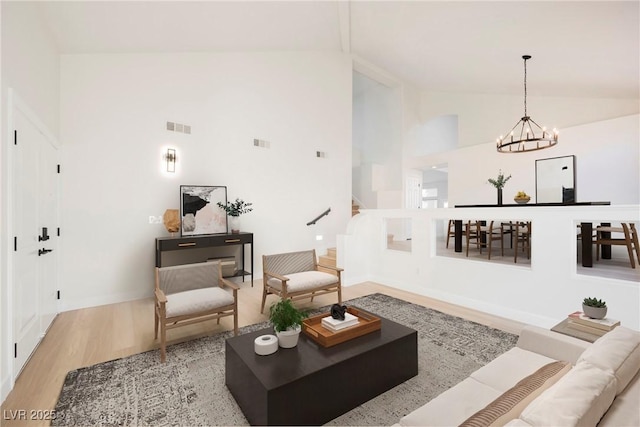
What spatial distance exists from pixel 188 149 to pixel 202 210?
1.04 metres

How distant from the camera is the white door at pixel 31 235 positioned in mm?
2496

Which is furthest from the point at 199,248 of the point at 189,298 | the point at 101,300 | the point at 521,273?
the point at 521,273

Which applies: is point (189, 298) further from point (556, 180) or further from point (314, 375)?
point (556, 180)

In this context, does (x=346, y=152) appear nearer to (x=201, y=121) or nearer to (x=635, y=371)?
(x=201, y=121)

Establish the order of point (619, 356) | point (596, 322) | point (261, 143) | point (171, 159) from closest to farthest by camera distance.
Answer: point (619, 356)
point (596, 322)
point (171, 159)
point (261, 143)

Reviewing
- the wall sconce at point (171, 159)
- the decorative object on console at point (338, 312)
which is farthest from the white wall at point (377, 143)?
the decorative object on console at point (338, 312)

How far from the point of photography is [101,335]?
321 centimetres

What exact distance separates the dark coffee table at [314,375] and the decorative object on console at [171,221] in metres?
2.91

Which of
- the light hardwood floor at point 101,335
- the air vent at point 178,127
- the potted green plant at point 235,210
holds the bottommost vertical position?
the light hardwood floor at point 101,335

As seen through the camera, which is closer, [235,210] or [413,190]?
[235,210]

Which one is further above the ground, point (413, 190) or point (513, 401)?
point (413, 190)

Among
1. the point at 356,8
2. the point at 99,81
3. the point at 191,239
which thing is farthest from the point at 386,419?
the point at 356,8

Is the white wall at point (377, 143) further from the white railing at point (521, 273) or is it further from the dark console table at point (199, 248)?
the dark console table at point (199, 248)

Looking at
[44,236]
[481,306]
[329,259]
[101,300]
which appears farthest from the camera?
[329,259]
